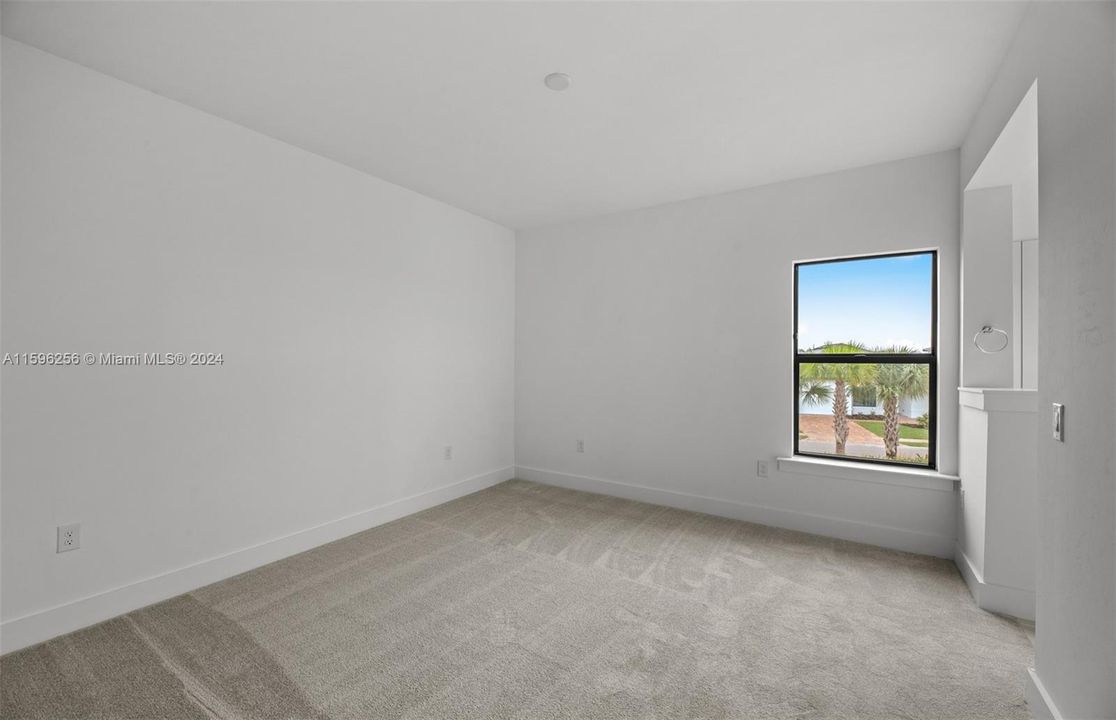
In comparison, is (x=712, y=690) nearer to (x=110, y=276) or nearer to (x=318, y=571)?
(x=318, y=571)

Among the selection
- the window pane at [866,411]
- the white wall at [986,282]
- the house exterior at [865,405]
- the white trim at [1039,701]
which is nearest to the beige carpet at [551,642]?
the white trim at [1039,701]

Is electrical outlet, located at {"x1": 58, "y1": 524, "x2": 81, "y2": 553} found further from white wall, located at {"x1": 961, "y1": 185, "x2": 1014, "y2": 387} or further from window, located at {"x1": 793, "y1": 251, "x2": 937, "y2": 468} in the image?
white wall, located at {"x1": 961, "y1": 185, "x2": 1014, "y2": 387}

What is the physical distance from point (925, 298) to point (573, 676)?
10.7 ft

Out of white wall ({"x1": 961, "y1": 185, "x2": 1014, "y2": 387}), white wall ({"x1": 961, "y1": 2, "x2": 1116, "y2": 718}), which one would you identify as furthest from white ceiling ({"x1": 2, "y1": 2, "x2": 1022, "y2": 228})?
white wall ({"x1": 961, "y1": 2, "x2": 1116, "y2": 718})

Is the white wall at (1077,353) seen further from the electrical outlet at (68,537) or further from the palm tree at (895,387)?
the electrical outlet at (68,537)

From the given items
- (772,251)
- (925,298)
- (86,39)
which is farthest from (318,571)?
(925,298)

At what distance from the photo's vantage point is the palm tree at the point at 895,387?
3.28 meters

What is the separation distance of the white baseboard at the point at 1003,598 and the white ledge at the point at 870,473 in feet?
2.09

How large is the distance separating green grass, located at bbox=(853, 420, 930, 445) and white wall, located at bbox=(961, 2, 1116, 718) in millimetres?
1763

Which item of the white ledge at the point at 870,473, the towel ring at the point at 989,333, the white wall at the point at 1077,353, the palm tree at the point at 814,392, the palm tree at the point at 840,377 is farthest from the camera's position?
the palm tree at the point at 814,392

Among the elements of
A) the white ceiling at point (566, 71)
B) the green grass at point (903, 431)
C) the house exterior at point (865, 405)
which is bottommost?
the green grass at point (903, 431)

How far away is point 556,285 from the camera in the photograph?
15.7ft

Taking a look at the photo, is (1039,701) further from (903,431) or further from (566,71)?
(566,71)

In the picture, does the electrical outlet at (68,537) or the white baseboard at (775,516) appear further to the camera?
the white baseboard at (775,516)
